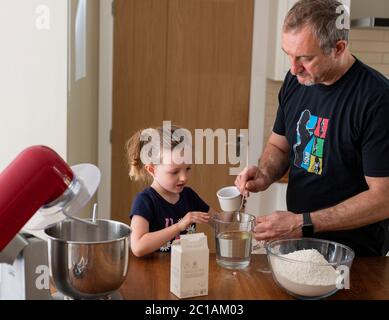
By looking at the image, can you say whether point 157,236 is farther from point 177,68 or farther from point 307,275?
point 177,68

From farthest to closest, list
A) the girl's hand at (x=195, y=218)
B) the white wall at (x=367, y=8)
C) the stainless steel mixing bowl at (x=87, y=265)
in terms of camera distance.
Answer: the white wall at (x=367, y=8) < the girl's hand at (x=195, y=218) < the stainless steel mixing bowl at (x=87, y=265)

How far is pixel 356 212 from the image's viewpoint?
204 centimetres

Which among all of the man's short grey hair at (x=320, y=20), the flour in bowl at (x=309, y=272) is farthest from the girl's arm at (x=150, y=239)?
the man's short grey hair at (x=320, y=20)

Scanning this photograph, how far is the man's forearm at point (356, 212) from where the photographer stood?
6.61 ft

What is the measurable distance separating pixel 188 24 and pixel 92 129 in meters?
0.92

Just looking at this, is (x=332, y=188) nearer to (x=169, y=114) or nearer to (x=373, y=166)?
(x=373, y=166)

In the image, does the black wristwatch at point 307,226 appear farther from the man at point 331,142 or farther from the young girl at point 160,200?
the young girl at point 160,200

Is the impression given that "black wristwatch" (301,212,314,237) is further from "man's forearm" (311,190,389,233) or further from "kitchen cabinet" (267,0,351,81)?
"kitchen cabinet" (267,0,351,81)

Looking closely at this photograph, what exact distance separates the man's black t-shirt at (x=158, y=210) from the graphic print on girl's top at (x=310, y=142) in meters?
0.46

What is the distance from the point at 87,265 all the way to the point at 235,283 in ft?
1.69

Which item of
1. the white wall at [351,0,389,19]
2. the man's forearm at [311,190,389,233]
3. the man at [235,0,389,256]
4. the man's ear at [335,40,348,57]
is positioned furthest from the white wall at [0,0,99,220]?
the white wall at [351,0,389,19]

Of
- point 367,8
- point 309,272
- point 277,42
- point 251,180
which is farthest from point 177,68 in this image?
point 309,272

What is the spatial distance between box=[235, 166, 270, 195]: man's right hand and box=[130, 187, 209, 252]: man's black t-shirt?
0.69 ft
